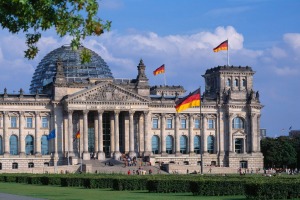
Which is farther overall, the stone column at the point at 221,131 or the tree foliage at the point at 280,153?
the tree foliage at the point at 280,153

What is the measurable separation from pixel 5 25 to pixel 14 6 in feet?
4.68

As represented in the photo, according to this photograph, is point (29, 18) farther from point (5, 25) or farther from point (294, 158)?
point (294, 158)

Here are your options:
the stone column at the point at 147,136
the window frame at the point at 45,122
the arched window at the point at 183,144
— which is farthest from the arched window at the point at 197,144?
the window frame at the point at 45,122

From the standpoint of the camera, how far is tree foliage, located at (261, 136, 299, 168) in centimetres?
14748

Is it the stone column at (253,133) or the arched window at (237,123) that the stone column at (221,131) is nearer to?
the arched window at (237,123)

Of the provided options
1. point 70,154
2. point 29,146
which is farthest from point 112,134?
point 29,146

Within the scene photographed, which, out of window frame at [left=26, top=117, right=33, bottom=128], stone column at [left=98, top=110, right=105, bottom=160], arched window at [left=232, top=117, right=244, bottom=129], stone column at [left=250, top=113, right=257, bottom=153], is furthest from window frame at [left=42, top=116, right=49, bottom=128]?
stone column at [left=250, top=113, right=257, bottom=153]

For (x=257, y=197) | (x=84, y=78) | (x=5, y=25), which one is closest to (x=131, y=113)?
(x=84, y=78)

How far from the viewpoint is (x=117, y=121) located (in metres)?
123

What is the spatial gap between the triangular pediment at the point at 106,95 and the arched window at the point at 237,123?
20.6 meters

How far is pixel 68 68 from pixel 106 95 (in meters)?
15.2

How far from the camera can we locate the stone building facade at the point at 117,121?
12125cm

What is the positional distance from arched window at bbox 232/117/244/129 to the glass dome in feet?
83.3

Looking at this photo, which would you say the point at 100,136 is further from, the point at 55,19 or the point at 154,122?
the point at 55,19
